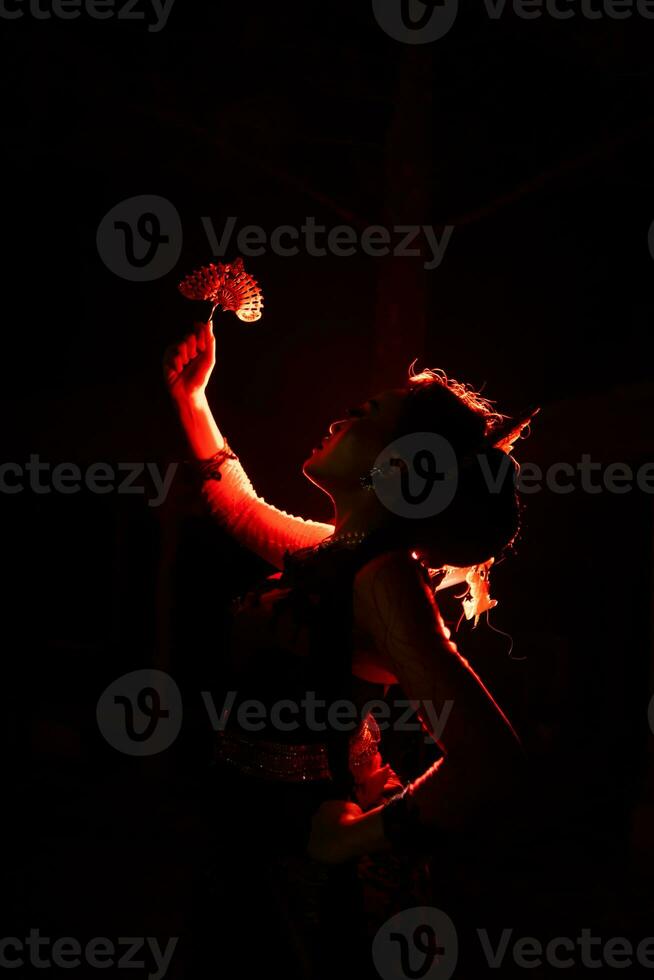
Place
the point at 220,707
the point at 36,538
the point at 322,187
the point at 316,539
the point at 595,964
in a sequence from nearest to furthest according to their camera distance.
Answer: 1. the point at 220,707
2. the point at 316,539
3. the point at 595,964
4. the point at 322,187
5. the point at 36,538

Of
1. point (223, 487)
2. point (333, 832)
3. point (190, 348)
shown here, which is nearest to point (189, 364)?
point (190, 348)

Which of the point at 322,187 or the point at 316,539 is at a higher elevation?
the point at 322,187

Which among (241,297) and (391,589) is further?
(241,297)

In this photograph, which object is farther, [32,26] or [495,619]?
[495,619]

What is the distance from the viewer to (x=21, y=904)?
347cm

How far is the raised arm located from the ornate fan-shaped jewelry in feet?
0.42

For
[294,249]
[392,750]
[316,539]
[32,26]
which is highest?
[32,26]

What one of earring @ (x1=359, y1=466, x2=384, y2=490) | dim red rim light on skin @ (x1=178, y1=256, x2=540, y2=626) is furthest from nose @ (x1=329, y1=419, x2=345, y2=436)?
dim red rim light on skin @ (x1=178, y1=256, x2=540, y2=626)

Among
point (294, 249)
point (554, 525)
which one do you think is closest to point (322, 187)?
point (294, 249)

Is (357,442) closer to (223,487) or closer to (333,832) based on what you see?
(223,487)

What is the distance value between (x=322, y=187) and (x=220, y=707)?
318cm

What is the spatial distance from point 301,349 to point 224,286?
249 centimetres

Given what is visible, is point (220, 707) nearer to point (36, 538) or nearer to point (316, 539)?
point (316, 539)

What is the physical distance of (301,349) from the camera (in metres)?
4.14
